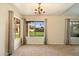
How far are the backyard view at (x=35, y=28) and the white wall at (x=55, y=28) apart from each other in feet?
1.41

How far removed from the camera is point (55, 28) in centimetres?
1125

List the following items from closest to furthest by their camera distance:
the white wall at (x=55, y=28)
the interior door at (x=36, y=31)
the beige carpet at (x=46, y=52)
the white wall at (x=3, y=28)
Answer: the white wall at (x=3, y=28)
the beige carpet at (x=46, y=52)
the white wall at (x=55, y=28)
the interior door at (x=36, y=31)

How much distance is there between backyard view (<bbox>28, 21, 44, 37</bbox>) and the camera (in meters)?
11.3

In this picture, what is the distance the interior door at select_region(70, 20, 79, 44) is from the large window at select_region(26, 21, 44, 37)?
2.23 meters

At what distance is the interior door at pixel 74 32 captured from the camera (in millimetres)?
11312

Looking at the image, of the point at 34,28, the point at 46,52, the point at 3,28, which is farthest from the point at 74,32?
the point at 3,28

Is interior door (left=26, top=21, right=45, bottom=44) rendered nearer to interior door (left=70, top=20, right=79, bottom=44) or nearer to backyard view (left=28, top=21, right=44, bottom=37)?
backyard view (left=28, top=21, right=44, bottom=37)

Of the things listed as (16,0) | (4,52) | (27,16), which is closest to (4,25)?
(4,52)

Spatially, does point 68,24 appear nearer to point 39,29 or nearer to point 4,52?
point 39,29

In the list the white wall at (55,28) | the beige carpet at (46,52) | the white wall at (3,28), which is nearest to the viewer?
the white wall at (3,28)

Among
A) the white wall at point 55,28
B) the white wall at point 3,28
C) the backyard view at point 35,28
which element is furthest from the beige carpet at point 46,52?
the backyard view at point 35,28

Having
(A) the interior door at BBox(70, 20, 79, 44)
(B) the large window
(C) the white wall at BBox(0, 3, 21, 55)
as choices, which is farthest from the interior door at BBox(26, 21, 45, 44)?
(C) the white wall at BBox(0, 3, 21, 55)

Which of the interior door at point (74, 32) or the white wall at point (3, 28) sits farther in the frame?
the interior door at point (74, 32)

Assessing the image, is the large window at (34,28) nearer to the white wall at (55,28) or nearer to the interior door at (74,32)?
the white wall at (55,28)
